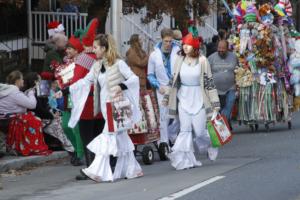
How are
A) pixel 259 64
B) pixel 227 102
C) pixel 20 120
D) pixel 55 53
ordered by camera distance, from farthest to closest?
pixel 259 64 < pixel 227 102 < pixel 55 53 < pixel 20 120

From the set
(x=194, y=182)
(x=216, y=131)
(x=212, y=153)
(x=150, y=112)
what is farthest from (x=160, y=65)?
(x=194, y=182)

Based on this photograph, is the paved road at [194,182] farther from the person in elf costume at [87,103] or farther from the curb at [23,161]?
the person in elf costume at [87,103]

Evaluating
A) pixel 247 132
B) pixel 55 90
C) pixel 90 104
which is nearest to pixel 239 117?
pixel 247 132

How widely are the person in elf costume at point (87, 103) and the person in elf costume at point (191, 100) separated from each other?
3.68 ft

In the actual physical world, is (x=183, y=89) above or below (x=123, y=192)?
above

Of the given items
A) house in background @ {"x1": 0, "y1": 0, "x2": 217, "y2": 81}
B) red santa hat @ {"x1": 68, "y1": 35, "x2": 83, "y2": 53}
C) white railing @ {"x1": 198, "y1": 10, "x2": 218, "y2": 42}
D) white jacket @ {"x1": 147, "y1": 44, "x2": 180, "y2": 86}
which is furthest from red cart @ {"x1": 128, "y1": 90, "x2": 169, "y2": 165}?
white railing @ {"x1": 198, "y1": 10, "x2": 218, "y2": 42}

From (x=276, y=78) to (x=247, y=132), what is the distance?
1101 millimetres

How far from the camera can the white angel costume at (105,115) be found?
13.8 metres

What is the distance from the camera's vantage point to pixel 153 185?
13430mm

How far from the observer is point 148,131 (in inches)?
619

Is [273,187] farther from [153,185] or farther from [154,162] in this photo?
[154,162]

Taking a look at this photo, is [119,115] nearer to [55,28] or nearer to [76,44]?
[76,44]

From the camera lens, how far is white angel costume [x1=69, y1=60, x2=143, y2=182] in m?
13.8

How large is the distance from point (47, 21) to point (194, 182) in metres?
11.6
